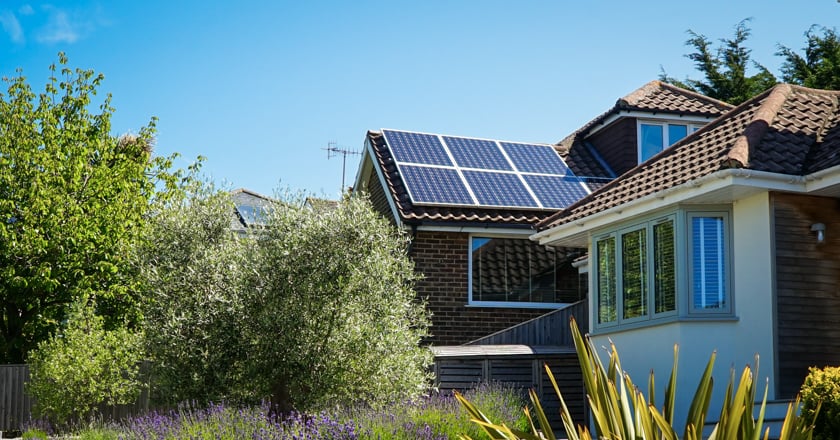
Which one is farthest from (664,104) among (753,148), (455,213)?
(753,148)

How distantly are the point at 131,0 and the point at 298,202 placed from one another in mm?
5982

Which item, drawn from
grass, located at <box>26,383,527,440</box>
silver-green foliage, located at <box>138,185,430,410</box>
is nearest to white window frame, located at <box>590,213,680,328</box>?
grass, located at <box>26,383,527,440</box>

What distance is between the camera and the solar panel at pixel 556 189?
20.2 meters

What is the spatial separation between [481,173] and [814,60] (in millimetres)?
16861

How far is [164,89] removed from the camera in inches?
718

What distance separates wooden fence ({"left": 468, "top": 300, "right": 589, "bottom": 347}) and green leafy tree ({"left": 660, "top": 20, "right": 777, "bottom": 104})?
18.5 meters

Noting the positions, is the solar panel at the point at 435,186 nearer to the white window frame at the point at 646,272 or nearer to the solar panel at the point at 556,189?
the solar panel at the point at 556,189

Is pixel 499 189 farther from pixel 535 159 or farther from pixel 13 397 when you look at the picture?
pixel 13 397

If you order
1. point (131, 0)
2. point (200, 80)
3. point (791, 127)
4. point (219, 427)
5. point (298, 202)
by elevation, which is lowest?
point (219, 427)

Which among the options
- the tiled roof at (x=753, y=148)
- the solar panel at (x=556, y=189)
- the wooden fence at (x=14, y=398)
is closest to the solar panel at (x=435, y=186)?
the solar panel at (x=556, y=189)

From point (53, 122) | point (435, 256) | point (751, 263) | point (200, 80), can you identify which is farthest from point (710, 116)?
point (53, 122)

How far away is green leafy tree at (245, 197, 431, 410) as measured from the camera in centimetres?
1180

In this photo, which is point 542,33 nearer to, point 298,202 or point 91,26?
point 298,202

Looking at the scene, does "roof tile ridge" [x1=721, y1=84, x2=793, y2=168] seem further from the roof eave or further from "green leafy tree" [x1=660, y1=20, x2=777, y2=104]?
"green leafy tree" [x1=660, y1=20, x2=777, y2=104]
